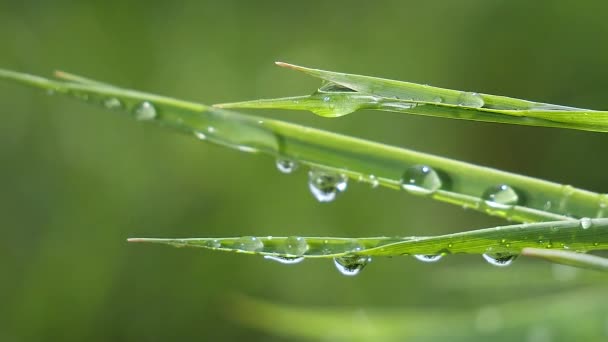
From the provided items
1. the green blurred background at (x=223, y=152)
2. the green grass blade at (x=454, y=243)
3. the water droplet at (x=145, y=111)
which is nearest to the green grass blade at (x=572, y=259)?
the green grass blade at (x=454, y=243)

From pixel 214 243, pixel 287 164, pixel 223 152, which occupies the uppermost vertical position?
pixel 223 152

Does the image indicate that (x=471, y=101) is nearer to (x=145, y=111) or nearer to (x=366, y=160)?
(x=366, y=160)

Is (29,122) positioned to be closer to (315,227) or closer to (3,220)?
(3,220)

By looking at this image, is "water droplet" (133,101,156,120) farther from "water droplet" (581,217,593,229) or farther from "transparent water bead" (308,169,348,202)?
"water droplet" (581,217,593,229)

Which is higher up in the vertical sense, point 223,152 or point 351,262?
point 223,152

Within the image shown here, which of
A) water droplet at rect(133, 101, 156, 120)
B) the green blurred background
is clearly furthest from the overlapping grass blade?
the green blurred background

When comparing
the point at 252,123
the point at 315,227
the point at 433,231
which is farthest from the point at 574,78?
the point at 252,123

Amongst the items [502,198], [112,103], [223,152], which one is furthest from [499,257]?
[223,152]

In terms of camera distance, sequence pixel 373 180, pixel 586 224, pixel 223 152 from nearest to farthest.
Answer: pixel 586 224
pixel 373 180
pixel 223 152
